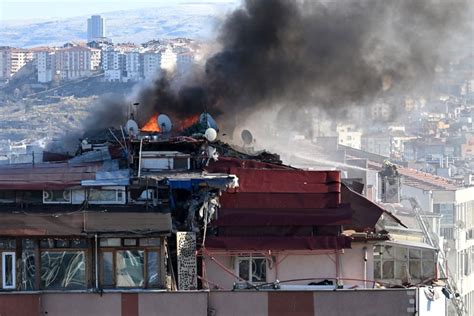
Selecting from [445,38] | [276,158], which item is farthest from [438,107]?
[276,158]

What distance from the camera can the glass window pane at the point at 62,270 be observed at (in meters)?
23.5

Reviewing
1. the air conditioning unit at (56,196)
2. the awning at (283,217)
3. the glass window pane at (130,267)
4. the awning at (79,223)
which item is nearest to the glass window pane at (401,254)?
the awning at (283,217)

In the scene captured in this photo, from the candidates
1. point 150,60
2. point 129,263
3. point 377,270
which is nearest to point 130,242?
point 129,263

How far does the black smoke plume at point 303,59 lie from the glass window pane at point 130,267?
13.4m

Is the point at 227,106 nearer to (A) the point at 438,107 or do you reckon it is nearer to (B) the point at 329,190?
(B) the point at 329,190

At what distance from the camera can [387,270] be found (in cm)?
2661

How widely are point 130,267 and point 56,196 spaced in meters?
1.78

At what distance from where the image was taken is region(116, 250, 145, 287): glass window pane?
76.8ft

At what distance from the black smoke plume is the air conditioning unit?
12108mm

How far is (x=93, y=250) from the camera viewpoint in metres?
23.5

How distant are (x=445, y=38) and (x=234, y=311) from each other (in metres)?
21.5

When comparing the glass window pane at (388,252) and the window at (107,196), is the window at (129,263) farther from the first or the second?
the glass window pane at (388,252)

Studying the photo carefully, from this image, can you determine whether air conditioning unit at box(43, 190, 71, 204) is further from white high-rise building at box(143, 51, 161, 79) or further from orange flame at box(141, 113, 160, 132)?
white high-rise building at box(143, 51, 161, 79)

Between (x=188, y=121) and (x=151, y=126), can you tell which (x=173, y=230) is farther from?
(x=188, y=121)
